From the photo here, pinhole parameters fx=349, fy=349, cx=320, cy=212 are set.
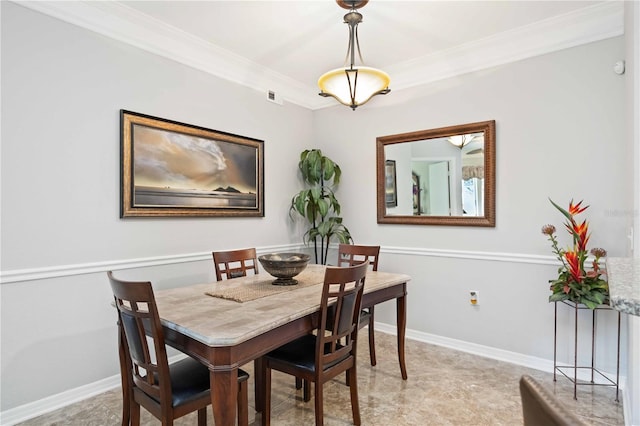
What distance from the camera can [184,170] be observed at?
2.96 metres

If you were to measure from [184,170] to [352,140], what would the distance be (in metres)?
1.89

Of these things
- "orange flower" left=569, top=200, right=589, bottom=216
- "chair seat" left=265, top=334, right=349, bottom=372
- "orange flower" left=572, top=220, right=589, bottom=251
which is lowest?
"chair seat" left=265, top=334, right=349, bottom=372

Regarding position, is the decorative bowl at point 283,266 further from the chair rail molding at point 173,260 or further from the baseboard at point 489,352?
the baseboard at point 489,352

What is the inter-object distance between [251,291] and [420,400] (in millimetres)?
1355

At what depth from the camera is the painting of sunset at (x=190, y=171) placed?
271cm

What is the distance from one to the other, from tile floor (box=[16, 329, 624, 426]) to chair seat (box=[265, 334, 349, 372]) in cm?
45

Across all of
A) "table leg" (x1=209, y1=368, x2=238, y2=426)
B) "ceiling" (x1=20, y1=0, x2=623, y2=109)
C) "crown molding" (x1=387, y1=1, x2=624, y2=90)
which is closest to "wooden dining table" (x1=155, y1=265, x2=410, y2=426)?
"table leg" (x1=209, y1=368, x2=238, y2=426)

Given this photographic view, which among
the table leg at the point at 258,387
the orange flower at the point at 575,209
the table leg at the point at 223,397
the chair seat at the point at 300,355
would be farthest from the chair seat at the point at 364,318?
the orange flower at the point at 575,209

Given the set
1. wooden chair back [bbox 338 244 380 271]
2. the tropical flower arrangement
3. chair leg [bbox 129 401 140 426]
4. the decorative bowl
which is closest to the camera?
chair leg [bbox 129 401 140 426]

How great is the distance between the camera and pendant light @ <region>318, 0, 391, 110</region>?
239 cm

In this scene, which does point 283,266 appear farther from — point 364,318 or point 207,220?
point 207,220

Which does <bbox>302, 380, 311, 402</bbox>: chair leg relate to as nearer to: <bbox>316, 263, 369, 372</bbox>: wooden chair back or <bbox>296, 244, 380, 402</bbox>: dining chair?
<bbox>296, 244, 380, 402</bbox>: dining chair

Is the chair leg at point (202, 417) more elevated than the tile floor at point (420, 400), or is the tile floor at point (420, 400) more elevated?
the chair leg at point (202, 417)

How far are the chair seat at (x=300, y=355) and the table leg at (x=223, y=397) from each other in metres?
0.54
